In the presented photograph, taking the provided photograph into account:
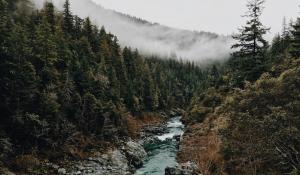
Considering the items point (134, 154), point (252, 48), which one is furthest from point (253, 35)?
point (134, 154)

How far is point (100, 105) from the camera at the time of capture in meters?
48.6

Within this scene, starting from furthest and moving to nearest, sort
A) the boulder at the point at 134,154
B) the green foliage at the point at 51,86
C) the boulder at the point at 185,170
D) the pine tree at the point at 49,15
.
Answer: the pine tree at the point at 49,15 → the boulder at the point at 134,154 → the green foliage at the point at 51,86 → the boulder at the point at 185,170

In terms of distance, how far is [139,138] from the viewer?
5781 cm

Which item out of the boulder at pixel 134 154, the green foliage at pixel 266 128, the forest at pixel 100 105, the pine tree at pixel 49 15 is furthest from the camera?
the pine tree at pixel 49 15

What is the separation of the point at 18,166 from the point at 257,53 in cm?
3090

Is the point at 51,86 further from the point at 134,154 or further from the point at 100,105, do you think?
the point at 134,154

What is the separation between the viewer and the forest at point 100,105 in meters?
21.4

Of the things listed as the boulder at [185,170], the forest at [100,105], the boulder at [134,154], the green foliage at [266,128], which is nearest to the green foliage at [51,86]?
the forest at [100,105]

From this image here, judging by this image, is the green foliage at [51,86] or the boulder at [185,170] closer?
the boulder at [185,170]

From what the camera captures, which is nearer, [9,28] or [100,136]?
[9,28]

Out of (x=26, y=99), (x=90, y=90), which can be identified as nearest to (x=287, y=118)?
(x=26, y=99)

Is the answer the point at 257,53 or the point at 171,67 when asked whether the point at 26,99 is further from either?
the point at 171,67

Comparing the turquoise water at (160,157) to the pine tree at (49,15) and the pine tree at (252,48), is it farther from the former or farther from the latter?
the pine tree at (49,15)

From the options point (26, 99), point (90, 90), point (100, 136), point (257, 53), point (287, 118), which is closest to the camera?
point (287, 118)
